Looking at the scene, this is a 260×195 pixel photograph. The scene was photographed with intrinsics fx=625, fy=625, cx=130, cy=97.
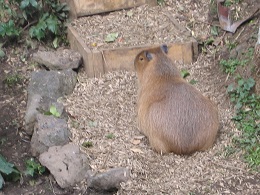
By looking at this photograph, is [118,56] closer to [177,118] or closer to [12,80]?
[12,80]

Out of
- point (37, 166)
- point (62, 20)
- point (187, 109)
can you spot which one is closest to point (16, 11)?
point (62, 20)

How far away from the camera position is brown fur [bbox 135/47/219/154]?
605 centimetres

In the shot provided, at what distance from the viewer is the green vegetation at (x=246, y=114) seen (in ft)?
20.1

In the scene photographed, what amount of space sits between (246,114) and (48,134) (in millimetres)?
2065

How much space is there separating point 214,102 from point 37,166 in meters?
2.03

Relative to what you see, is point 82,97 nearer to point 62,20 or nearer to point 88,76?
point 88,76

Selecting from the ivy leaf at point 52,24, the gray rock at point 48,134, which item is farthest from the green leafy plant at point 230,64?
the ivy leaf at point 52,24

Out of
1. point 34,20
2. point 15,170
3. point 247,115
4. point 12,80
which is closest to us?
point 15,170

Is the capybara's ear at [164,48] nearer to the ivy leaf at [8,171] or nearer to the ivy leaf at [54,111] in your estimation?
the ivy leaf at [54,111]

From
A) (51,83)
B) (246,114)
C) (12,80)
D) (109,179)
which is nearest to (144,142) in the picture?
(109,179)

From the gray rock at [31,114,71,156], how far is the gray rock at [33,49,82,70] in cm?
109

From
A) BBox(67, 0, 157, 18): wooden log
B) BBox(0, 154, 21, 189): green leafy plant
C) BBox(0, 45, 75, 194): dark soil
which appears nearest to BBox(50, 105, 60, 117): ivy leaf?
BBox(0, 45, 75, 194): dark soil

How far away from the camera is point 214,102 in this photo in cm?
682

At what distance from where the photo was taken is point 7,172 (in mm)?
6125
